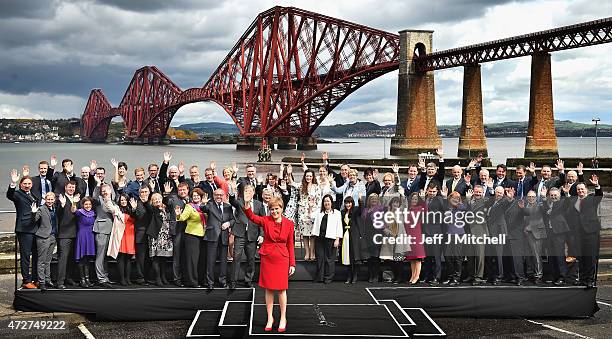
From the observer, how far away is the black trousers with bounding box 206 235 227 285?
30.7ft

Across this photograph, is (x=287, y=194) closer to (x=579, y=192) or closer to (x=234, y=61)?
(x=579, y=192)

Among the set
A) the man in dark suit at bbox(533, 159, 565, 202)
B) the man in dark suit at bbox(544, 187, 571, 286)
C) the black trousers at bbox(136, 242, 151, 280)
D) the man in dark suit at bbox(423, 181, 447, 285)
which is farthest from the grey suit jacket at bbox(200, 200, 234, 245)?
the man in dark suit at bbox(533, 159, 565, 202)

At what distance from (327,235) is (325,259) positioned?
0.43m

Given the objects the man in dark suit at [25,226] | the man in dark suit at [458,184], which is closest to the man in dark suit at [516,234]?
the man in dark suit at [458,184]

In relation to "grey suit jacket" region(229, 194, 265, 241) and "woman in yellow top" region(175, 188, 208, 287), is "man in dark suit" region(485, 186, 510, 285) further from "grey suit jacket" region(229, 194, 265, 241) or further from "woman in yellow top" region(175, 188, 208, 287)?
"woman in yellow top" region(175, 188, 208, 287)

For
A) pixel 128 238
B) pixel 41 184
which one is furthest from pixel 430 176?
pixel 41 184

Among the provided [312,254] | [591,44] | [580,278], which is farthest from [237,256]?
[591,44]

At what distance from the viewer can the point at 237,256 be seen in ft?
31.1

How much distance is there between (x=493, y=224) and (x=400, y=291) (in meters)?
1.78

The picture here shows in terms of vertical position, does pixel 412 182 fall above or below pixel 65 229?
above

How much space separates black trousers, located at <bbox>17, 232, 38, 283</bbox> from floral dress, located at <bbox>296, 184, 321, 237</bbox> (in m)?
4.07

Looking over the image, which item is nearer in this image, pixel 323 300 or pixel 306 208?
pixel 323 300

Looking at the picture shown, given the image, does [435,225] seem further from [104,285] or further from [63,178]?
[63,178]

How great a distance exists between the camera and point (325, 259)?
9.83 meters
